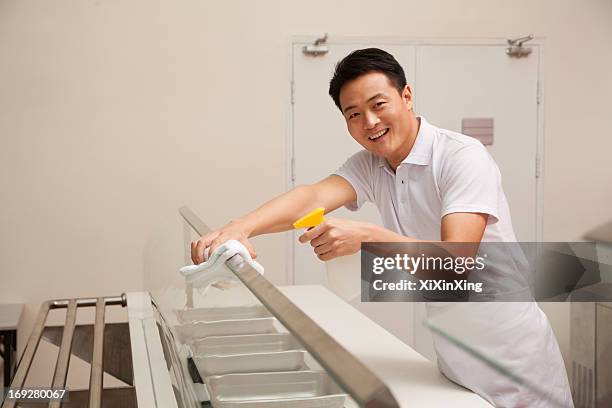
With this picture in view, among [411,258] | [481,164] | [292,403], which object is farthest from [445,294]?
[292,403]

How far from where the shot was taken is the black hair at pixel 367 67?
6.16 feet

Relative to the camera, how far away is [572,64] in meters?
4.28

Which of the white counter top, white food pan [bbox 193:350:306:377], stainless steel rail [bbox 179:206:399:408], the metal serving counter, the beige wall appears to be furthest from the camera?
the beige wall

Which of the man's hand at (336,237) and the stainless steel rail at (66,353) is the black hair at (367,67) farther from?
the stainless steel rail at (66,353)

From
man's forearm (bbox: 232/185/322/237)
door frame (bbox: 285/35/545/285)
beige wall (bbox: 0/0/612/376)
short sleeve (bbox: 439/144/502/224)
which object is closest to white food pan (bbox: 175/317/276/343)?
man's forearm (bbox: 232/185/322/237)

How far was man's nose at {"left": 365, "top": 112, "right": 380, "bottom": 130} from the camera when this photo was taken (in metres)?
1.86

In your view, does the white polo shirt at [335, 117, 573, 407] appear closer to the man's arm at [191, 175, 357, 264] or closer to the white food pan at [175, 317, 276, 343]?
the man's arm at [191, 175, 357, 264]

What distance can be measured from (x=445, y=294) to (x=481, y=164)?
1.03ft

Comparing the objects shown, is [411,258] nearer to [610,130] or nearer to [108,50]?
[108,50]

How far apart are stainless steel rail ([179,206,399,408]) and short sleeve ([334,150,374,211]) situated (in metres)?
1.07

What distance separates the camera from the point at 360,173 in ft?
6.96

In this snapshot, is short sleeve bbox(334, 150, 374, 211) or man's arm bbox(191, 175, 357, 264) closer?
man's arm bbox(191, 175, 357, 264)

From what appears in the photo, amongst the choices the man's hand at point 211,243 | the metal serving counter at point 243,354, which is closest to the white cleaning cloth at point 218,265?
the metal serving counter at point 243,354

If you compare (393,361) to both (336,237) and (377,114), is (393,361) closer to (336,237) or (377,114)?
(336,237)
